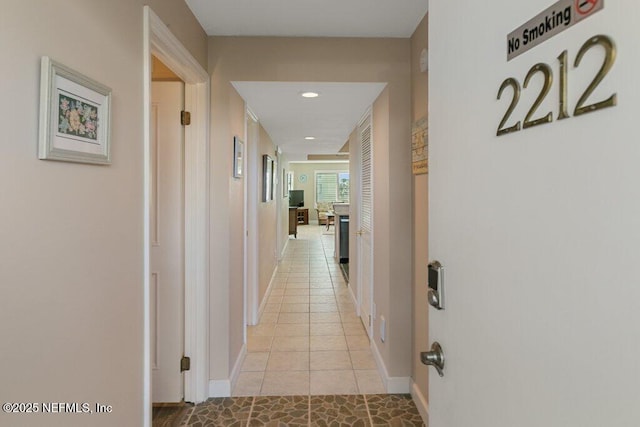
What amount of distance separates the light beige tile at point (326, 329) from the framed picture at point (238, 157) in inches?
68.9

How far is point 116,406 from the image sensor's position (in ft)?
4.09

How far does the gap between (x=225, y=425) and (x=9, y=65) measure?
2032mm

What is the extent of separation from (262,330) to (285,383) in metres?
1.02

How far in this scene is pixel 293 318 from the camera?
151 inches

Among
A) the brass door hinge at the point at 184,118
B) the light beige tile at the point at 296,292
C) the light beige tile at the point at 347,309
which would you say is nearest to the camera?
the brass door hinge at the point at 184,118

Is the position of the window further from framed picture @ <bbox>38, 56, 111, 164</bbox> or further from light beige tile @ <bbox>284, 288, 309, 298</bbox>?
framed picture @ <bbox>38, 56, 111, 164</bbox>

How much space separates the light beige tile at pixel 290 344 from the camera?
3094 millimetres

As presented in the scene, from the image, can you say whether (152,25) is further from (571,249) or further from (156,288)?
(571,249)

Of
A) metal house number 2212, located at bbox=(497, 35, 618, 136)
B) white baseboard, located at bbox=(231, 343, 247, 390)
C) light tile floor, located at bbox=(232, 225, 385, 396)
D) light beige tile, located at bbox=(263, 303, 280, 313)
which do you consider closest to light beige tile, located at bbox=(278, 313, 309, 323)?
light tile floor, located at bbox=(232, 225, 385, 396)

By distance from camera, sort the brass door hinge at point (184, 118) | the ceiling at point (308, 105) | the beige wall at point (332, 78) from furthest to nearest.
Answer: the ceiling at point (308, 105)
the beige wall at point (332, 78)
the brass door hinge at point (184, 118)

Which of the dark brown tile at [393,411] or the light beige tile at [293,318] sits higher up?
the light beige tile at [293,318]

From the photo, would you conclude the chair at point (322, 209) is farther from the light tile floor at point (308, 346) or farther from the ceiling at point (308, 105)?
the ceiling at point (308, 105)

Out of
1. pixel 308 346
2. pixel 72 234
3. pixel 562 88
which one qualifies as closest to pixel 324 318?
pixel 308 346

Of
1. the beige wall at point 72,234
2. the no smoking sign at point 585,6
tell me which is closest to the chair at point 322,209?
the beige wall at point 72,234
